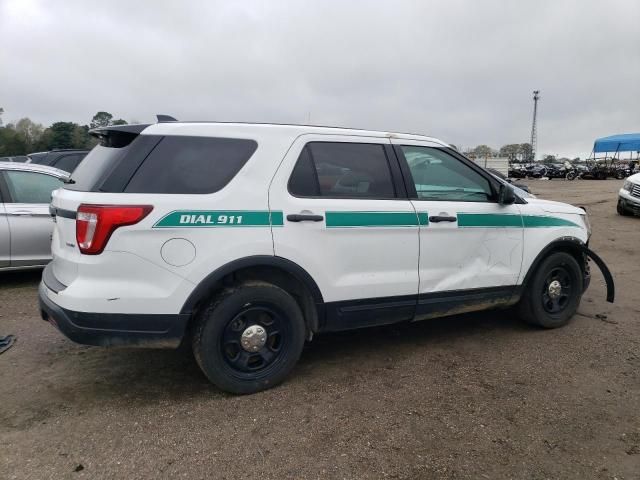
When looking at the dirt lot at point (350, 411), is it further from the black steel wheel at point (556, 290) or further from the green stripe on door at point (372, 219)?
the green stripe on door at point (372, 219)

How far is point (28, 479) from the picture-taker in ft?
8.08

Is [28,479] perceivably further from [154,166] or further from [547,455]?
[547,455]

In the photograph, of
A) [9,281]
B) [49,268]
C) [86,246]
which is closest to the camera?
[86,246]

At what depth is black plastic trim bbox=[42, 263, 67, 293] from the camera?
308cm

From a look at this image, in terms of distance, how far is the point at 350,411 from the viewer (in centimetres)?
315

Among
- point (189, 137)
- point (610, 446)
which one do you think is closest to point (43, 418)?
point (189, 137)

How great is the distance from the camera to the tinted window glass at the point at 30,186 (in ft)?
19.4

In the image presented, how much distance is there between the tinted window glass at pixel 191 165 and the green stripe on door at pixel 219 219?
0.52 ft

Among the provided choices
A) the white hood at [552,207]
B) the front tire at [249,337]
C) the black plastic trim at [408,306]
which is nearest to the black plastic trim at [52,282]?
the front tire at [249,337]

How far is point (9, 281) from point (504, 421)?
6079 millimetres

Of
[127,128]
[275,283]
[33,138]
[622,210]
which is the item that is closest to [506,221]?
[275,283]

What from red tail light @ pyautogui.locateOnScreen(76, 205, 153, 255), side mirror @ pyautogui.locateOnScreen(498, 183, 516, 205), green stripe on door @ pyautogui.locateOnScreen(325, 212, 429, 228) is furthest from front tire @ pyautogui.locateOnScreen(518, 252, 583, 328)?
red tail light @ pyautogui.locateOnScreen(76, 205, 153, 255)

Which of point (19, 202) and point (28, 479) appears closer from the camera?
point (28, 479)

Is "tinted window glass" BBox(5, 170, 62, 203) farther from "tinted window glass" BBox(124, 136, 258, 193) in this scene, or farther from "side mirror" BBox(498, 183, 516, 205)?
"side mirror" BBox(498, 183, 516, 205)
